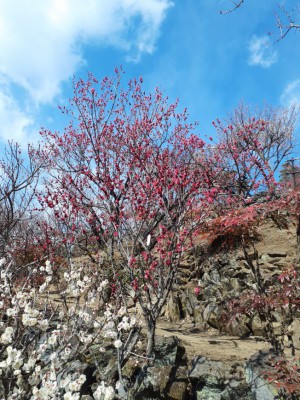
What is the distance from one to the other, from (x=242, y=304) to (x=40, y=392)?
359 cm

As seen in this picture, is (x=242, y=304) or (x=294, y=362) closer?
(x=294, y=362)

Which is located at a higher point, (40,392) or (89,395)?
(40,392)

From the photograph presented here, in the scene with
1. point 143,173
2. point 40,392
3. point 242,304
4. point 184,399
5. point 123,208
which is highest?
A: point 143,173

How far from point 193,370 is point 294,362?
2.08m

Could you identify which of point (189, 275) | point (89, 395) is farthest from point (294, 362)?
point (189, 275)

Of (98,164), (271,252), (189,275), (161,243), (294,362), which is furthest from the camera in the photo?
(189,275)

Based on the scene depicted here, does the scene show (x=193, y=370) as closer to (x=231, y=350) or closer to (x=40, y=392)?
(x=231, y=350)

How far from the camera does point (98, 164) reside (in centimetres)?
947

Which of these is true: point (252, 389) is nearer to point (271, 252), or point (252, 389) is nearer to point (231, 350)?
point (231, 350)

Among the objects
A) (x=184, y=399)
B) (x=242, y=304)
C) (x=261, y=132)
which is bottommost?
(x=184, y=399)

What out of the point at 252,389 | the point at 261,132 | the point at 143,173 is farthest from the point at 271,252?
the point at 261,132

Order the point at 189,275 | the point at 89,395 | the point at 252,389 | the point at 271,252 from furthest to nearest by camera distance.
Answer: the point at 189,275 → the point at 271,252 → the point at 89,395 → the point at 252,389

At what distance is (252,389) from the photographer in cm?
516

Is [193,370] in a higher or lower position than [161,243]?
lower
